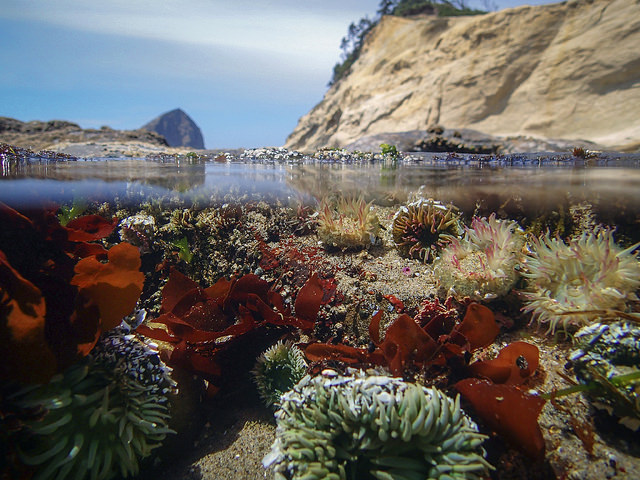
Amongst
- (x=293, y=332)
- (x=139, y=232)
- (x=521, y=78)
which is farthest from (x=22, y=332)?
(x=521, y=78)

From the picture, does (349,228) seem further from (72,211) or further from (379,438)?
(72,211)

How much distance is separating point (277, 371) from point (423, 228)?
7.86ft

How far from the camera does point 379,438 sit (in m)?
1.71

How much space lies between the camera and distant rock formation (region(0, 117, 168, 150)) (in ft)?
39.3

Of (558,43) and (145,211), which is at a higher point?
(558,43)

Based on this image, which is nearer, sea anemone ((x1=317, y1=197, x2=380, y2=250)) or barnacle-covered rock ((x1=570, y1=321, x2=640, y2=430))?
barnacle-covered rock ((x1=570, y1=321, x2=640, y2=430))

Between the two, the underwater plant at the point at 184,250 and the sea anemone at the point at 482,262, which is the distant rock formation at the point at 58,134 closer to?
the underwater plant at the point at 184,250

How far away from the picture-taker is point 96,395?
191cm

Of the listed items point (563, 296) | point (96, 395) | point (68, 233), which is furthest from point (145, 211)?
point (563, 296)

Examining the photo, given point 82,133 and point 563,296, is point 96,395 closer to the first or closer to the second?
point 563,296

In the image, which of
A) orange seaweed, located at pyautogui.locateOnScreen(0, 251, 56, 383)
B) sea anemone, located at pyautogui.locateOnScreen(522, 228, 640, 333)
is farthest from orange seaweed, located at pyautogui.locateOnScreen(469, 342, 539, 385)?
orange seaweed, located at pyautogui.locateOnScreen(0, 251, 56, 383)

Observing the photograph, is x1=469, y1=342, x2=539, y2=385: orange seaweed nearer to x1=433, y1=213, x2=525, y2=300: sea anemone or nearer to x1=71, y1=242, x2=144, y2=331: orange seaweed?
x1=433, y1=213, x2=525, y2=300: sea anemone

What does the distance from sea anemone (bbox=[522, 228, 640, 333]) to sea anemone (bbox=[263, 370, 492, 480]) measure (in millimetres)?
1322

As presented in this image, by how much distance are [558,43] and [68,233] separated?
17.8m
